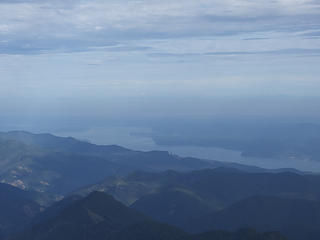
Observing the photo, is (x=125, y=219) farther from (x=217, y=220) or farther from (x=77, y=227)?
(x=217, y=220)

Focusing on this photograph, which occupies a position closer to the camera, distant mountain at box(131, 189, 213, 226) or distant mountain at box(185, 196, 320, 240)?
distant mountain at box(185, 196, 320, 240)

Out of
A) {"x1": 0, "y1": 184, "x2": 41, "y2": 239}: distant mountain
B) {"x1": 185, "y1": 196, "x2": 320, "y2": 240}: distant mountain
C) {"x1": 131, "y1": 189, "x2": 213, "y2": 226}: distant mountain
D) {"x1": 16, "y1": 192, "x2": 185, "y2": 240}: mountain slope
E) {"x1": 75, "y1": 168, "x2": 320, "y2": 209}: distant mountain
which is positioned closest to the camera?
{"x1": 16, "y1": 192, "x2": 185, "y2": 240}: mountain slope

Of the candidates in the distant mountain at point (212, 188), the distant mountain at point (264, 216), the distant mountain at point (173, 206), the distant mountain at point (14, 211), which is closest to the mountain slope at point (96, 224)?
the distant mountain at point (264, 216)

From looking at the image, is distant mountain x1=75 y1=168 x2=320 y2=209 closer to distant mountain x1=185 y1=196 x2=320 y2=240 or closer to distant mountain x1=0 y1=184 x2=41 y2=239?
distant mountain x1=185 y1=196 x2=320 y2=240

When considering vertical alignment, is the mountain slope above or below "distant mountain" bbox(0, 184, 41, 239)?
above

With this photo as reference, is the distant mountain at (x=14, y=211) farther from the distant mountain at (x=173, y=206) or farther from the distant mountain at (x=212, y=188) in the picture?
the distant mountain at (x=173, y=206)

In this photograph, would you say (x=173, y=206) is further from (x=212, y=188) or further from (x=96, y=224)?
(x=96, y=224)

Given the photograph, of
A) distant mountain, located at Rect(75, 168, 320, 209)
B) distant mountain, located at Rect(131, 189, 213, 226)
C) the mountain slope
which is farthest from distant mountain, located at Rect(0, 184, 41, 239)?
distant mountain, located at Rect(131, 189, 213, 226)
